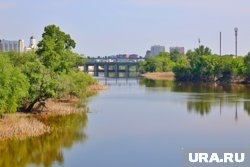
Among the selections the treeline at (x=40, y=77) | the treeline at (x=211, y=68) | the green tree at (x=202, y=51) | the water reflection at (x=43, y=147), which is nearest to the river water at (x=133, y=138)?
the water reflection at (x=43, y=147)

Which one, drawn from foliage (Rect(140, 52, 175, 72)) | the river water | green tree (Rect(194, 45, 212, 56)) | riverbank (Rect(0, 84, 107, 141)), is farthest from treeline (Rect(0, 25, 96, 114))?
foliage (Rect(140, 52, 175, 72))

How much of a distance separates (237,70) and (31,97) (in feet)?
251

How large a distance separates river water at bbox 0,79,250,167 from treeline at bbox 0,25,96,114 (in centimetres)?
368

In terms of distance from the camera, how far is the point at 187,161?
2367 cm

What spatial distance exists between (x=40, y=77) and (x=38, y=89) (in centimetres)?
116

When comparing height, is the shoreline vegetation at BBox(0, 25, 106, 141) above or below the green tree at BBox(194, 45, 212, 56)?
below

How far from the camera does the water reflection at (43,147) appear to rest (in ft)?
106

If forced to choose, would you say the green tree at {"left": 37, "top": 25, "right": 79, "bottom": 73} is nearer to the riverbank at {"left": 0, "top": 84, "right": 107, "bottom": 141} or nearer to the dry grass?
the riverbank at {"left": 0, "top": 84, "right": 107, "bottom": 141}

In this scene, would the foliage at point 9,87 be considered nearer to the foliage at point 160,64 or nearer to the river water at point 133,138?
the river water at point 133,138

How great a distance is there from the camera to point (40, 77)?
161 ft

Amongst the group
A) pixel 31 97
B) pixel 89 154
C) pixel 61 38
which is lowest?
pixel 89 154

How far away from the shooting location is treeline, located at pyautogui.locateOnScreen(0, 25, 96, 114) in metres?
40.8

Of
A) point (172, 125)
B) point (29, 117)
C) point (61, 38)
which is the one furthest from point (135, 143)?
point (61, 38)

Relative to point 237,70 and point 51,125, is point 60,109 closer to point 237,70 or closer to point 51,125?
point 51,125
